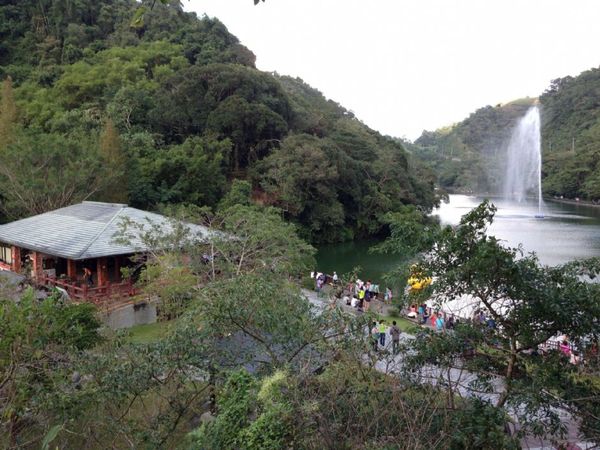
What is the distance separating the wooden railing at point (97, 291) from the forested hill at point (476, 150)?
67.8 m

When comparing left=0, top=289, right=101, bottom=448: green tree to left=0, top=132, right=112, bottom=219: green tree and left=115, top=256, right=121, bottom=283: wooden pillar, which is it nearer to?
left=115, top=256, right=121, bottom=283: wooden pillar

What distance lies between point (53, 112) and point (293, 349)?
103 ft

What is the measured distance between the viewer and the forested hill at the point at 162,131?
21281 mm

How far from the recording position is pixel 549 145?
3031 inches

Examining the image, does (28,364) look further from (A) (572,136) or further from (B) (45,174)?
(A) (572,136)

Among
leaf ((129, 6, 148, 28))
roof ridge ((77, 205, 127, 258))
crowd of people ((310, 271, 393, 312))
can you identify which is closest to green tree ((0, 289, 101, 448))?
leaf ((129, 6, 148, 28))

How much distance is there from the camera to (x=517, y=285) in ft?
16.4

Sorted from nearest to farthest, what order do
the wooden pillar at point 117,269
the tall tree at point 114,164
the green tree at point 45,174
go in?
1. the wooden pillar at point 117,269
2. the green tree at point 45,174
3. the tall tree at point 114,164

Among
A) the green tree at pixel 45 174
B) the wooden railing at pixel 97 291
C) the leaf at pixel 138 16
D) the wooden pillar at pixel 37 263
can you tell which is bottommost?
the wooden railing at pixel 97 291

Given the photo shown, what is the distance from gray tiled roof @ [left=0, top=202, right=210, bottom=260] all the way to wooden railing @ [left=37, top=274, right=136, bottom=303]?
31.9 inches

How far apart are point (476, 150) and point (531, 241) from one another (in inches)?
2992

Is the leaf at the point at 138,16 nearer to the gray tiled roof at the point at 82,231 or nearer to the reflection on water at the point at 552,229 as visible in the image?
the gray tiled roof at the point at 82,231

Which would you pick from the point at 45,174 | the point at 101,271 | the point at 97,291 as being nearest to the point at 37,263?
the point at 101,271

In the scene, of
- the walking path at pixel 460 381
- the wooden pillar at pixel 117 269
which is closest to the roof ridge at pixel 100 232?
the wooden pillar at pixel 117 269
